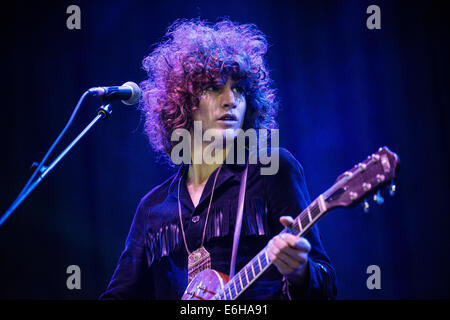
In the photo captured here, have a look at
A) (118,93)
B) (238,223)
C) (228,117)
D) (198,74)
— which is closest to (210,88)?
(198,74)

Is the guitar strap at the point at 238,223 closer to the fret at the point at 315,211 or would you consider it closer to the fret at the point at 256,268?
the fret at the point at 256,268

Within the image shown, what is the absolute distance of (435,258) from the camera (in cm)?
290

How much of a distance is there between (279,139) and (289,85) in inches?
18.0

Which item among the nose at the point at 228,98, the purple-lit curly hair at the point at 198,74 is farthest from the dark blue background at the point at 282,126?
the nose at the point at 228,98

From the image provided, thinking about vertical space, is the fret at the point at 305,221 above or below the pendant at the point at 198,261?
above

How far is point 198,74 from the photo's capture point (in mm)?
2432

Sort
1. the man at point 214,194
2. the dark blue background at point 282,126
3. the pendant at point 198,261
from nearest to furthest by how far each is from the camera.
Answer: the man at point 214,194, the pendant at point 198,261, the dark blue background at point 282,126

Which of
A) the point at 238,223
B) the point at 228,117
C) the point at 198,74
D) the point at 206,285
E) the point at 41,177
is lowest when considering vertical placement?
the point at 206,285

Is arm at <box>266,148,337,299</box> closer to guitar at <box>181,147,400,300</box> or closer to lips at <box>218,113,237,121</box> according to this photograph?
guitar at <box>181,147,400,300</box>

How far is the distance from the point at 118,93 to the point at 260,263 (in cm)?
113

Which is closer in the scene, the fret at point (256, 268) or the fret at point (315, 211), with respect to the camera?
the fret at point (315, 211)

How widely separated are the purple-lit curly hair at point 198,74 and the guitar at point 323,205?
38.9 inches

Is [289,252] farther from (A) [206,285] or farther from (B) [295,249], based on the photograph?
→ (A) [206,285]

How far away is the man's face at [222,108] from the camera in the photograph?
220cm
